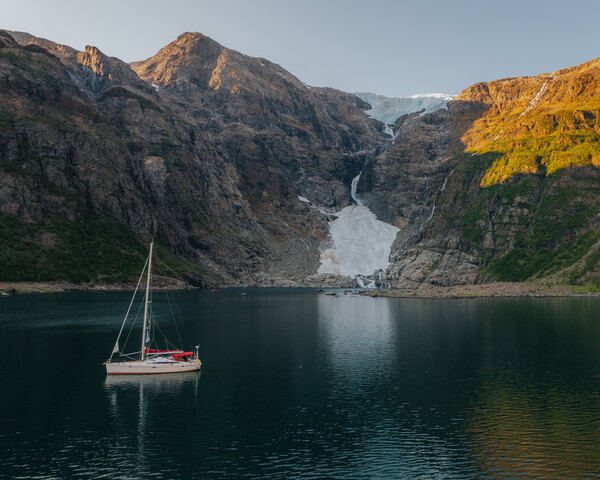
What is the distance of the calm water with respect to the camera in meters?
38.3

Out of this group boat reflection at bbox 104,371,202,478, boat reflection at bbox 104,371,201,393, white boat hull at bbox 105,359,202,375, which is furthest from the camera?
white boat hull at bbox 105,359,202,375

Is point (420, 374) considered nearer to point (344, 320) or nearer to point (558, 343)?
point (558, 343)

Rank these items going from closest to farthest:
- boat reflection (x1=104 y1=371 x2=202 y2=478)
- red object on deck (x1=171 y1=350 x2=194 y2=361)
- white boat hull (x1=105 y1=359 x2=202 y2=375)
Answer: boat reflection (x1=104 y1=371 x2=202 y2=478) → white boat hull (x1=105 y1=359 x2=202 y2=375) → red object on deck (x1=171 y1=350 x2=194 y2=361)

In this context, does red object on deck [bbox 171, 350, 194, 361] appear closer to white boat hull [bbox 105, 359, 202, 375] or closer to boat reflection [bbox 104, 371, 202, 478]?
white boat hull [bbox 105, 359, 202, 375]

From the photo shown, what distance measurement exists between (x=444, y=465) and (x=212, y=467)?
716 inches

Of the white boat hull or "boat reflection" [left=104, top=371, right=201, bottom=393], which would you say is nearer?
"boat reflection" [left=104, top=371, right=201, bottom=393]

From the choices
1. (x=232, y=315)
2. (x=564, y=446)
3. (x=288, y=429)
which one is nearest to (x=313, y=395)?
(x=288, y=429)

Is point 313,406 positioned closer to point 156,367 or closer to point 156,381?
point 156,381

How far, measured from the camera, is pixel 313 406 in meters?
52.9

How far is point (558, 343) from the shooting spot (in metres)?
86.8

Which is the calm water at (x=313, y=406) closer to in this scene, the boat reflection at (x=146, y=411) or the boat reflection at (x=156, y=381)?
the boat reflection at (x=146, y=411)

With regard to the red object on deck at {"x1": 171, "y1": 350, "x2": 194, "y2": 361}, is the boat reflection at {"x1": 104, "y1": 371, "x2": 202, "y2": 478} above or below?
below

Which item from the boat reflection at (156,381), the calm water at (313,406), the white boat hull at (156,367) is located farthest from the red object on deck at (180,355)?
the calm water at (313,406)

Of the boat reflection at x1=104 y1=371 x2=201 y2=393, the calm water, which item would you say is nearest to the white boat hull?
the boat reflection at x1=104 y1=371 x2=201 y2=393
